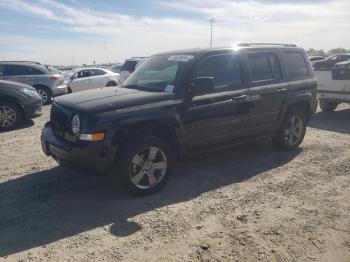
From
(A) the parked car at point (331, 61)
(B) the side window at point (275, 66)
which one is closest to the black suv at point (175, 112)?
(B) the side window at point (275, 66)

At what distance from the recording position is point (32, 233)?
3777 millimetres

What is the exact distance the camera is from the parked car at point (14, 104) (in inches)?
337

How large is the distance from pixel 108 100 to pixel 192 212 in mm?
1753

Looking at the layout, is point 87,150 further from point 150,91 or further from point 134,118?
point 150,91

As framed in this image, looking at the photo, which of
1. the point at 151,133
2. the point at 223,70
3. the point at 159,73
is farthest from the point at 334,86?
the point at 151,133

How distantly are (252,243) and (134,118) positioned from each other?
78.3 inches

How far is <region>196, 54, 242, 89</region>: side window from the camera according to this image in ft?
16.8

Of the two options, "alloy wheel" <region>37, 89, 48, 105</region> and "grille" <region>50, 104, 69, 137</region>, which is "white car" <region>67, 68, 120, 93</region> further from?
"grille" <region>50, 104, 69, 137</region>

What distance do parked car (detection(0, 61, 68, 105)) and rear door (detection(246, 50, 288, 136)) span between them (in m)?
9.07

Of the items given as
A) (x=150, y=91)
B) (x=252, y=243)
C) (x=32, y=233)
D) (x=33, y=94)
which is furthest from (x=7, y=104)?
(x=252, y=243)

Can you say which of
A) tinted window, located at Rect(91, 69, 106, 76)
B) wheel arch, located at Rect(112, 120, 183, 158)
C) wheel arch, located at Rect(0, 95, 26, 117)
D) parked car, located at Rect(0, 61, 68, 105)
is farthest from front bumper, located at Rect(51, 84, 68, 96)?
wheel arch, located at Rect(112, 120, 183, 158)

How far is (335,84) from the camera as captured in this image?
391 inches

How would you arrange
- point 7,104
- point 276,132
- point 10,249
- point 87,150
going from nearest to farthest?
point 10,249
point 87,150
point 276,132
point 7,104

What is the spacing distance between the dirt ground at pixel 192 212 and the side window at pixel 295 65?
4.83 ft
